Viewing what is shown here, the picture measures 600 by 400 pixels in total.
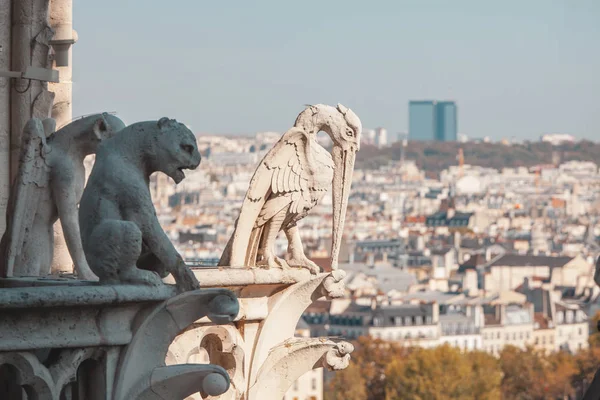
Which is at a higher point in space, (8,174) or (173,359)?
(8,174)

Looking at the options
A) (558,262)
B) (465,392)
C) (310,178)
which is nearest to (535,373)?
(465,392)

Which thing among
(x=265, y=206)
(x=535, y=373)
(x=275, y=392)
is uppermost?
(x=265, y=206)

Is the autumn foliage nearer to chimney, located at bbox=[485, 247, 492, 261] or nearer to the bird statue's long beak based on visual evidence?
chimney, located at bbox=[485, 247, 492, 261]

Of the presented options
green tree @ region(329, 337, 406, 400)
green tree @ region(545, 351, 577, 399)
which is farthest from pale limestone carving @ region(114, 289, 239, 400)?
green tree @ region(545, 351, 577, 399)

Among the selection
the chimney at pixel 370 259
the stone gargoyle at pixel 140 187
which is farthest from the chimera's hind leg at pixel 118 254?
the chimney at pixel 370 259

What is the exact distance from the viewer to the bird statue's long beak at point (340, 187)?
482 inches

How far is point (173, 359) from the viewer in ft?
35.1

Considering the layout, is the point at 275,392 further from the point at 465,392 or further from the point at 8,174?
the point at 465,392

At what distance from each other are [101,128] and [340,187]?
110 inches

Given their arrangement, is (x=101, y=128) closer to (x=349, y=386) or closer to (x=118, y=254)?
(x=118, y=254)

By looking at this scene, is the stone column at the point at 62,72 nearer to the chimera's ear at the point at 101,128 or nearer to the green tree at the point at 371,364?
the chimera's ear at the point at 101,128

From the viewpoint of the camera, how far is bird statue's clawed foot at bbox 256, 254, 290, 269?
11633 mm

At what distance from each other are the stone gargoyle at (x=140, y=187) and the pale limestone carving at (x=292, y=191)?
351 cm

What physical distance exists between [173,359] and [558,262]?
16858 centimetres
